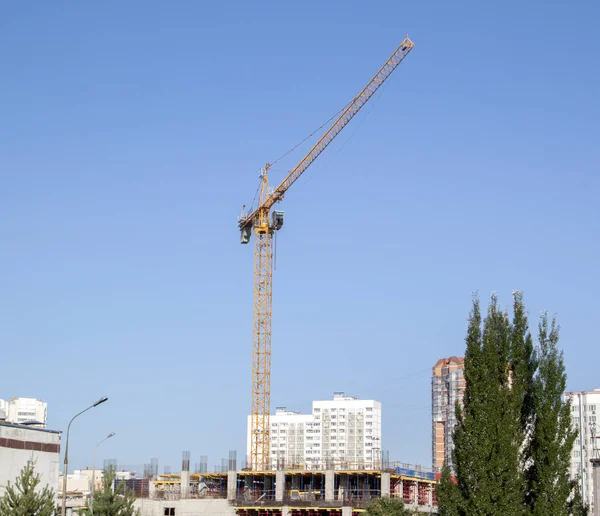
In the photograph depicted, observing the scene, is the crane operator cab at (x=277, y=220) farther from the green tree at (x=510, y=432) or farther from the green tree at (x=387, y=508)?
the green tree at (x=510, y=432)

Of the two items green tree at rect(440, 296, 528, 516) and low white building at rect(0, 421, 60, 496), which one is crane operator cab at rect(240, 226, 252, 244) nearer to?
low white building at rect(0, 421, 60, 496)

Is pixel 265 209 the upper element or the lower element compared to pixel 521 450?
upper

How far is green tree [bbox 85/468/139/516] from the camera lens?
52500mm

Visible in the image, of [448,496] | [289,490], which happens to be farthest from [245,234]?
[448,496]

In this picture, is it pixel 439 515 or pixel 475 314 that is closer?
pixel 439 515

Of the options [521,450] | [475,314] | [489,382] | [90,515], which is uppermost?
[475,314]

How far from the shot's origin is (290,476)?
91.4 meters

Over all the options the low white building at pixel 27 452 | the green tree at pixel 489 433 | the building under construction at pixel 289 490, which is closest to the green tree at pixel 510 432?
the green tree at pixel 489 433

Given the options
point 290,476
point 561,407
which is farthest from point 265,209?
point 561,407

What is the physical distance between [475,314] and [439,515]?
379 inches

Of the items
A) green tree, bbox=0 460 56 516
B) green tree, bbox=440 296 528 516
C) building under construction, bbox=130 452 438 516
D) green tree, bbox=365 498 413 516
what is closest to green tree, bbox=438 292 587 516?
green tree, bbox=440 296 528 516

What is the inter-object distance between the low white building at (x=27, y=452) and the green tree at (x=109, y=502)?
3.63 m

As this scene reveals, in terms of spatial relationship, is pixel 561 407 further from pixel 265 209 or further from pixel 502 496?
pixel 265 209

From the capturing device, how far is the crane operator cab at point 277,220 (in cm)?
11875
